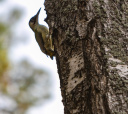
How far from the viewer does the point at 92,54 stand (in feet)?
5.95

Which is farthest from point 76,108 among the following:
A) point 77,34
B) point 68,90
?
point 77,34

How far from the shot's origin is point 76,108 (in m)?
1.81

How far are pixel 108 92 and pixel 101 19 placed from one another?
1.65ft

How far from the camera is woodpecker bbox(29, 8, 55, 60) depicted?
3772mm

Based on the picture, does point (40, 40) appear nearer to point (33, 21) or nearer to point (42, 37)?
point (42, 37)

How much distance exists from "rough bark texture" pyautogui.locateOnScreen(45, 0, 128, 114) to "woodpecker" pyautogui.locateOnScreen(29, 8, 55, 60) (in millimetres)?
1539

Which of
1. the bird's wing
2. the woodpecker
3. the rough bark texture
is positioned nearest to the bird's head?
the woodpecker

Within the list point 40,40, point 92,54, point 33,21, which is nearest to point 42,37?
point 40,40

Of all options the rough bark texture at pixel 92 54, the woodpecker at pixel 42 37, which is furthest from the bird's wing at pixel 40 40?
the rough bark texture at pixel 92 54

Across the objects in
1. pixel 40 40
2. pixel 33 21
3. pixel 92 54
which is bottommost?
pixel 92 54

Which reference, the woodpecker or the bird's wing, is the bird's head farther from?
the bird's wing

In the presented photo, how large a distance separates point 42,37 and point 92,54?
221 cm

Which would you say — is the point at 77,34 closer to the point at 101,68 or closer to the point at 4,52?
the point at 101,68

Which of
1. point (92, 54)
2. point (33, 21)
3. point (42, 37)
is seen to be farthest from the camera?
point (33, 21)
